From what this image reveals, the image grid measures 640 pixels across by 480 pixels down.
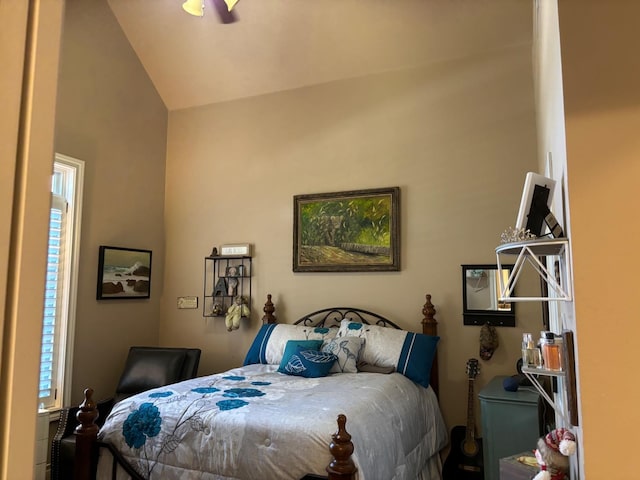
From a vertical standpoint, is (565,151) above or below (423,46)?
below

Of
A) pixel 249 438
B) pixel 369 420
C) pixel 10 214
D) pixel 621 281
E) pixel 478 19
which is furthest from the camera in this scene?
pixel 478 19

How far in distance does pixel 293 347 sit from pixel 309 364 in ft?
0.89

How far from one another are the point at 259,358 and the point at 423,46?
2.88 m

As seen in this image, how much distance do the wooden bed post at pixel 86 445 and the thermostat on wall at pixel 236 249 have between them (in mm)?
2123

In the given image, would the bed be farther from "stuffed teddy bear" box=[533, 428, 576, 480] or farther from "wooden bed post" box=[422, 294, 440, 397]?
"stuffed teddy bear" box=[533, 428, 576, 480]

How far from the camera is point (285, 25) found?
3963 mm

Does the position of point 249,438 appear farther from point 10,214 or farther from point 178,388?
point 10,214

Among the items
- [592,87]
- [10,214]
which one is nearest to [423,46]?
[592,87]

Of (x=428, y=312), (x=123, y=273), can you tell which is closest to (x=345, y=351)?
(x=428, y=312)

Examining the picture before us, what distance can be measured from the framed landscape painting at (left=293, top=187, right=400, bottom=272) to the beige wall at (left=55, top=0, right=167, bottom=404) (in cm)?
153

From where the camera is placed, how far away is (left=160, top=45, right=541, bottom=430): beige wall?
12.0ft

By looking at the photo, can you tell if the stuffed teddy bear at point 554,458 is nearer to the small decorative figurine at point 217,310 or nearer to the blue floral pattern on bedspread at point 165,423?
the blue floral pattern on bedspread at point 165,423

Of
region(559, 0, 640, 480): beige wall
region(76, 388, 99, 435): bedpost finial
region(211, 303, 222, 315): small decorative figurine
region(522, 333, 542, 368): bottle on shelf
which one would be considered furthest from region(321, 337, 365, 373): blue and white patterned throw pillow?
region(559, 0, 640, 480): beige wall

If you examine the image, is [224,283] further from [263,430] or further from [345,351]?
[263,430]
